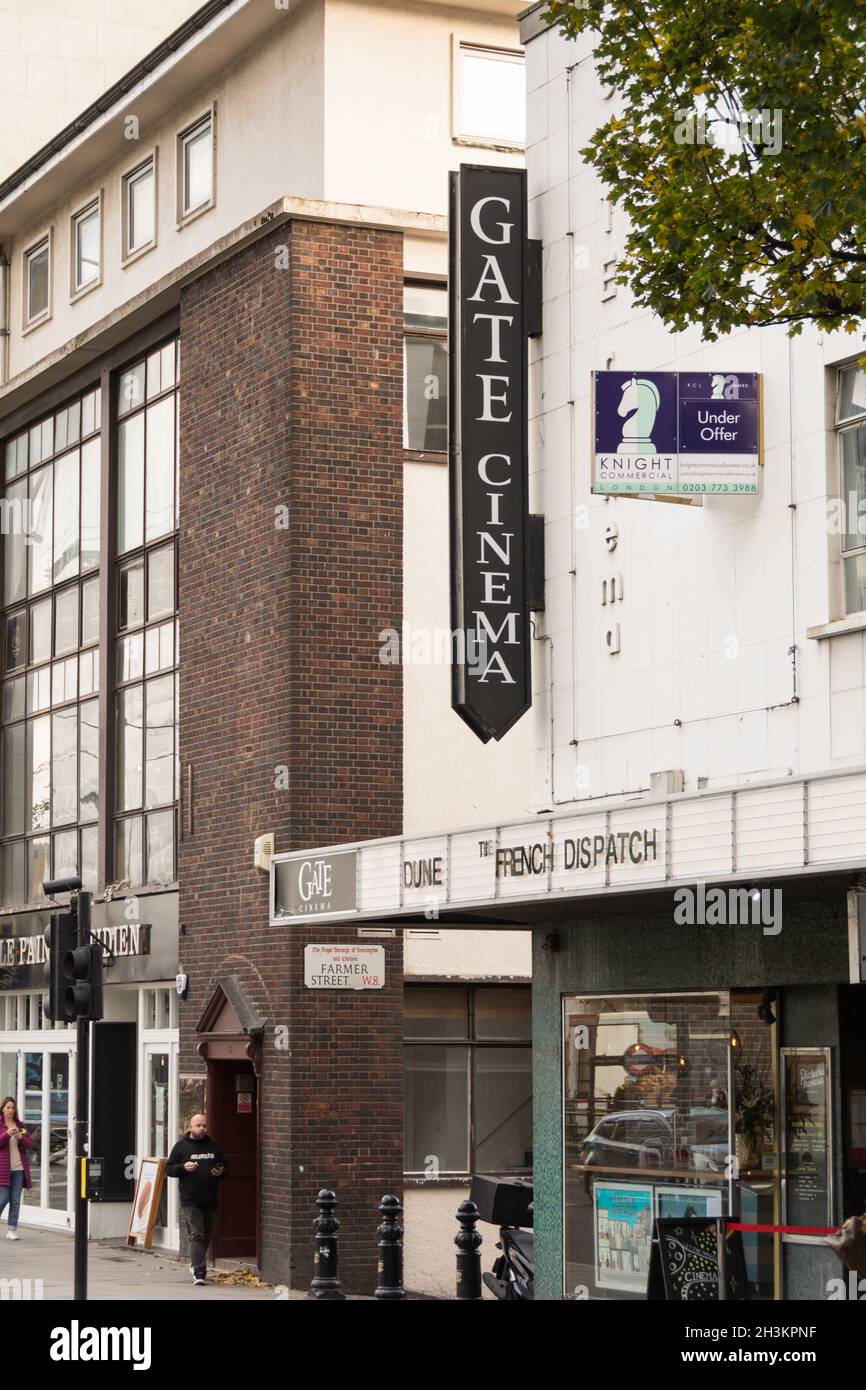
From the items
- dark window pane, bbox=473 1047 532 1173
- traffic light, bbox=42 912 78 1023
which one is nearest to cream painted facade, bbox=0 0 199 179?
dark window pane, bbox=473 1047 532 1173

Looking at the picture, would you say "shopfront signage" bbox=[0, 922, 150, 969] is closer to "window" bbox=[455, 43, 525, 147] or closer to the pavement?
the pavement

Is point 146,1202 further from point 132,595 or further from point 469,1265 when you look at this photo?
point 469,1265

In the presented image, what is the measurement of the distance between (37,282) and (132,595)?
668 cm

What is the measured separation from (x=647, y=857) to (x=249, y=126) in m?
13.8

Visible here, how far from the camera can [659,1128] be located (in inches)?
695

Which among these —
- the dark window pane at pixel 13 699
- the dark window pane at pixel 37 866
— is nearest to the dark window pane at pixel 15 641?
the dark window pane at pixel 13 699

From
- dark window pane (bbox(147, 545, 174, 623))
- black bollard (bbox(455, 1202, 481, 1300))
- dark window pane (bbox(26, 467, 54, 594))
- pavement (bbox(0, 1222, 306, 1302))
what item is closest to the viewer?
black bollard (bbox(455, 1202, 481, 1300))

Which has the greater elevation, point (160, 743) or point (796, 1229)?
point (160, 743)

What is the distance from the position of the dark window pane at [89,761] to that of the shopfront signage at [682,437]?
14.2 meters

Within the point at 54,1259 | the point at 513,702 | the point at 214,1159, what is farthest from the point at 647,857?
the point at 54,1259

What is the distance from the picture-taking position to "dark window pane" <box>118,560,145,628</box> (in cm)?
2808

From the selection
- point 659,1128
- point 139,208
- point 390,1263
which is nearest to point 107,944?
point 139,208

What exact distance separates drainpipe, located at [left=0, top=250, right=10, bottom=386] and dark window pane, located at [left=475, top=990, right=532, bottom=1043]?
44.5 ft

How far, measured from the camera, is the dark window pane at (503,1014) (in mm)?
24406
